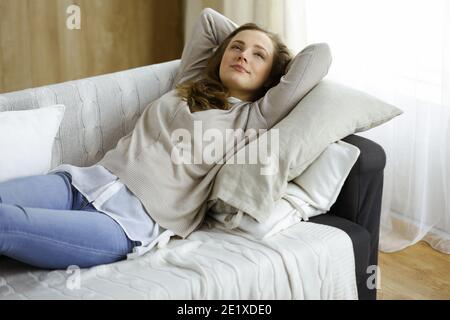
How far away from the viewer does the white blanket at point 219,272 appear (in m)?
1.86

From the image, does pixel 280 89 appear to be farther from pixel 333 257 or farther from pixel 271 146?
pixel 333 257

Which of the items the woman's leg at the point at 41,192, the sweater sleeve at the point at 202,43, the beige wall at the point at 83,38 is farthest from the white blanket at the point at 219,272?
the beige wall at the point at 83,38

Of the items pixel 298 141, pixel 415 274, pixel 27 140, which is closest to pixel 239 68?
pixel 298 141

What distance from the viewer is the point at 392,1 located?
2.74 metres

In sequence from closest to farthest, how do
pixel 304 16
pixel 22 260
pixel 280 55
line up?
pixel 22 260, pixel 280 55, pixel 304 16

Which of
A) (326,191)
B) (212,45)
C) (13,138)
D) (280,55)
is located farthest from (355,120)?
(13,138)

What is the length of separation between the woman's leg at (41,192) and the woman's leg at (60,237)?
4.5 inches

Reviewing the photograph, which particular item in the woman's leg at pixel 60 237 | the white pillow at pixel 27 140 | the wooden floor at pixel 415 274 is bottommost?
the wooden floor at pixel 415 274

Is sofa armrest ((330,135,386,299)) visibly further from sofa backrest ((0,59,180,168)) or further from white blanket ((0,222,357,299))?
sofa backrest ((0,59,180,168))

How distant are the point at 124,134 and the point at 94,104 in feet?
0.46

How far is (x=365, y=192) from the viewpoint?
2.19 meters

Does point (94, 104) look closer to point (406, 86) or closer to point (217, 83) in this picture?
point (217, 83)

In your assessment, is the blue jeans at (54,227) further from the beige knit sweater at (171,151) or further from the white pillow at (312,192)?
the white pillow at (312,192)

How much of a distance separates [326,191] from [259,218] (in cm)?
22
